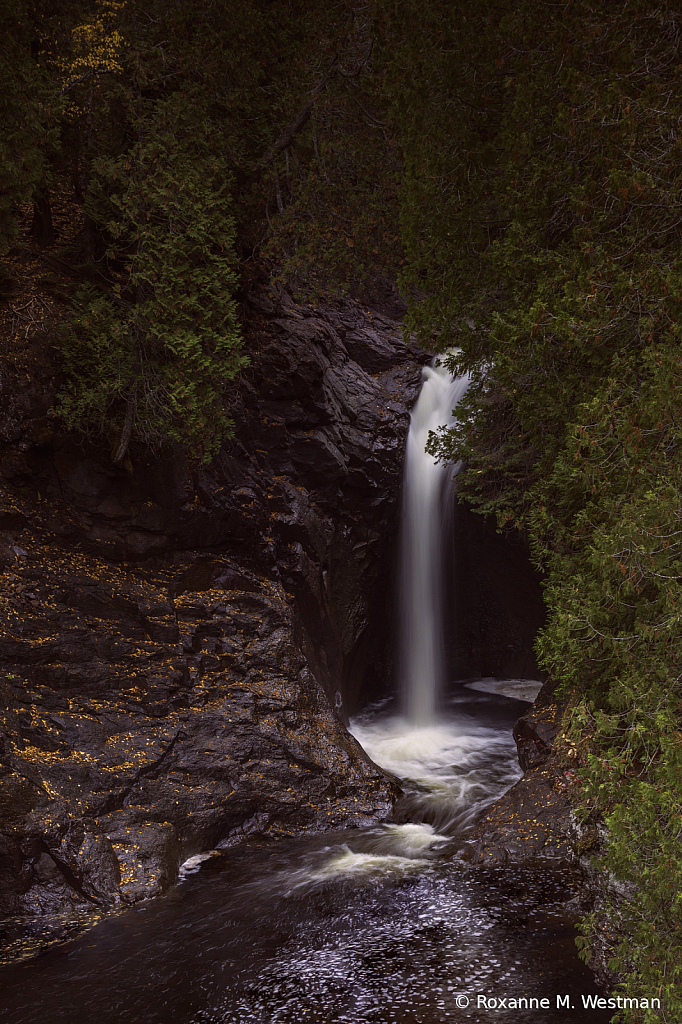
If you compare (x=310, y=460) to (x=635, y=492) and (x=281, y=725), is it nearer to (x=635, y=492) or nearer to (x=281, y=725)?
(x=281, y=725)

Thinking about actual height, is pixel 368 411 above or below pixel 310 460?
above

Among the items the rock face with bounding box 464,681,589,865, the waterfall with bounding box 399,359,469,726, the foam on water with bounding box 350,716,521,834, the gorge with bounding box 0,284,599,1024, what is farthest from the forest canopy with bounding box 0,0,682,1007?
the waterfall with bounding box 399,359,469,726

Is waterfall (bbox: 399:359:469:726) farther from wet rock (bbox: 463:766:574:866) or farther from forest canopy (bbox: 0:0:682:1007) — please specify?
wet rock (bbox: 463:766:574:866)

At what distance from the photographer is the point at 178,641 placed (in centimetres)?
856

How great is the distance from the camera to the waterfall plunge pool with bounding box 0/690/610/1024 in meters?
4.69

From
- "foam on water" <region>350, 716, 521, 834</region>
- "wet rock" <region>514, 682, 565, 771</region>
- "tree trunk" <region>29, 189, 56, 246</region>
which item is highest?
"tree trunk" <region>29, 189, 56, 246</region>

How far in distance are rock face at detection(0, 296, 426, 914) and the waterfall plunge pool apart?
698mm

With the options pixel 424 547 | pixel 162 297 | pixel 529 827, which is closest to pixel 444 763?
pixel 529 827

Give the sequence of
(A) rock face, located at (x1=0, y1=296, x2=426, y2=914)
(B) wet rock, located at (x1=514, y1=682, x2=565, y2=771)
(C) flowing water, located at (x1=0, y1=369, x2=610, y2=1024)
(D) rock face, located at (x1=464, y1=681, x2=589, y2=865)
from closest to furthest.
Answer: (C) flowing water, located at (x1=0, y1=369, x2=610, y2=1024), (D) rock face, located at (x1=464, y1=681, x2=589, y2=865), (A) rock face, located at (x1=0, y1=296, x2=426, y2=914), (B) wet rock, located at (x1=514, y1=682, x2=565, y2=771)

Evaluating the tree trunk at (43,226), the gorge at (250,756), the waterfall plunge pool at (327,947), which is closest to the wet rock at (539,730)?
the gorge at (250,756)

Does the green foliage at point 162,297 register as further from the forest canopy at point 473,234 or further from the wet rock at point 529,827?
Answer: the wet rock at point 529,827

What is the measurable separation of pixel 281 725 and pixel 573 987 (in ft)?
15.5

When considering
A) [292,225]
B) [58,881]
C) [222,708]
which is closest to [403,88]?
[292,225]

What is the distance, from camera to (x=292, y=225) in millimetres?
9070
